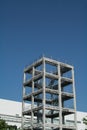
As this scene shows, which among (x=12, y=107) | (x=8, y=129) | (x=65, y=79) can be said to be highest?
(x=65, y=79)

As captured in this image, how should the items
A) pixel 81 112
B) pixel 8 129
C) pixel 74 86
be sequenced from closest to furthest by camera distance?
pixel 8 129, pixel 74 86, pixel 81 112

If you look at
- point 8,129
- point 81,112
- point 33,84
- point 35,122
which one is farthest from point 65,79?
point 81,112

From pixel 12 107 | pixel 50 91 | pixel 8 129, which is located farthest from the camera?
pixel 12 107

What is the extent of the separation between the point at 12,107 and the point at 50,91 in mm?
25841

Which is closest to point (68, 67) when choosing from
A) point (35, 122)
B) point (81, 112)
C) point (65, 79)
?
point (65, 79)

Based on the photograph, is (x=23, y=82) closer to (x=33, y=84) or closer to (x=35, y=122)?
(x=33, y=84)

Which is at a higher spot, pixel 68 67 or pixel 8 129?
pixel 68 67

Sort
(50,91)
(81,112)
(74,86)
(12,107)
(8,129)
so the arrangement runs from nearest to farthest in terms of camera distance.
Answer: (8,129) < (50,91) < (74,86) < (12,107) < (81,112)

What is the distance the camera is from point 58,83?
78.4 meters

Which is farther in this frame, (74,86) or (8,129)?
(74,86)

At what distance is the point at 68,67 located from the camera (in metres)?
82.2

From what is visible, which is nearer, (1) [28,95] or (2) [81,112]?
(1) [28,95]

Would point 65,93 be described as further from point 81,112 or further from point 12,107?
point 81,112

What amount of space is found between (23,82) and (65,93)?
1383 cm
